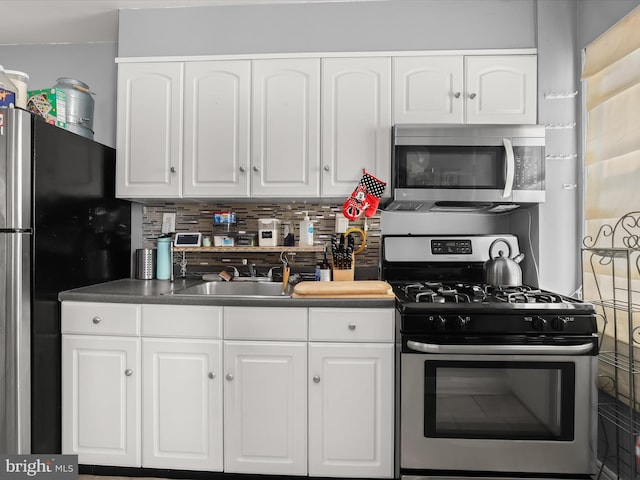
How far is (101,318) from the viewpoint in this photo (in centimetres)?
199

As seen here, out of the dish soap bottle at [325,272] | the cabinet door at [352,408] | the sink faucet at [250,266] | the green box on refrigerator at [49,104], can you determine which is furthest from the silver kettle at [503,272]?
the green box on refrigerator at [49,104]

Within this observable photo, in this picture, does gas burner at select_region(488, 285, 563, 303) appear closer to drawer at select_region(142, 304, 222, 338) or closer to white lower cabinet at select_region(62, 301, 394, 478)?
white lower cabinet at select_region(62, 301, 394, 478)

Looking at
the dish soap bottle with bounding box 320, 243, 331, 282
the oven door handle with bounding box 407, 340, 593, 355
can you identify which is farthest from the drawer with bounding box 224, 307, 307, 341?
the oven door handle with bounding box 407, 340, 593, 355

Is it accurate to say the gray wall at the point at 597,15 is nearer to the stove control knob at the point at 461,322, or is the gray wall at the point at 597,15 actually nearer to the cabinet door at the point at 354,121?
the cabinet door at the point at 354,121

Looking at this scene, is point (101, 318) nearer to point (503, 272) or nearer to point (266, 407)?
point (266, 407)

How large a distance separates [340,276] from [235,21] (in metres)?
1.56

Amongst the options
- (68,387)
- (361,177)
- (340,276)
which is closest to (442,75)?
(361,177)

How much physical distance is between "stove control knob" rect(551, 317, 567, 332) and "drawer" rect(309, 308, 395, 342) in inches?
25.9

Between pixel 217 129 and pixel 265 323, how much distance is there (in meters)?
1.11

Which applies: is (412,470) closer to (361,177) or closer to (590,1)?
(361,177)

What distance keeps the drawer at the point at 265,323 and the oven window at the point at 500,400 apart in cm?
60

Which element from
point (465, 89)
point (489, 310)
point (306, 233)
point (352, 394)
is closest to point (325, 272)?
point (306, 233)

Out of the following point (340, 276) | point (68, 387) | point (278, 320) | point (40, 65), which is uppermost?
point (40, 65)

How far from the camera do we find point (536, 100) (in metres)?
2.23
